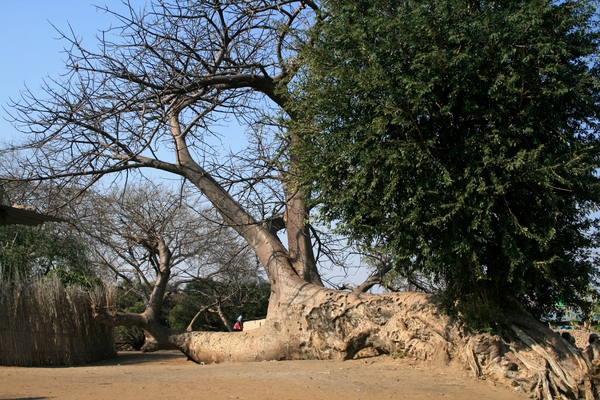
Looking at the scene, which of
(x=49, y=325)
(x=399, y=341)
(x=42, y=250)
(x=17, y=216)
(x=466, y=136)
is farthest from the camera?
(x=42, y=250)

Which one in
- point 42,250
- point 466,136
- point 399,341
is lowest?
point 399,341

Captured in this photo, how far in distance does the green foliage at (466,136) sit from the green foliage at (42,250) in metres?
13.8

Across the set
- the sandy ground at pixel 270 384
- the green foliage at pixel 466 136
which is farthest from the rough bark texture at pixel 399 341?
the green foliage at pixel 466 136

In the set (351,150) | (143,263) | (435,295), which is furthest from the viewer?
(143,263)

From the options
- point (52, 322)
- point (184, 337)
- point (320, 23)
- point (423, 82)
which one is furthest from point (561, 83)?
point (52, 322)

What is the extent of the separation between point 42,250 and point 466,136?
17.4 m

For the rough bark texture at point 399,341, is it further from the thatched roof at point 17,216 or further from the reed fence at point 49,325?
the thatched roof at point 17,216

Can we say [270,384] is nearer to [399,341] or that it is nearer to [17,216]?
[399,341]

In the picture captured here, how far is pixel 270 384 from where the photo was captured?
725 centimetres

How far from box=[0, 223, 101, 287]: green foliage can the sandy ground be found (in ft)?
38.6

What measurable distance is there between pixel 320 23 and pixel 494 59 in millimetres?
2654

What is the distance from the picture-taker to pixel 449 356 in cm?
841

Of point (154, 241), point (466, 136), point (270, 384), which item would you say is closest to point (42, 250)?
point (154, 241)

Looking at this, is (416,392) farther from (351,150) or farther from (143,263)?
(143,263)
